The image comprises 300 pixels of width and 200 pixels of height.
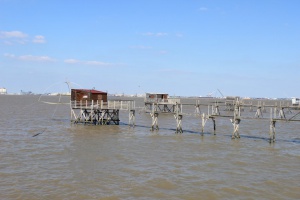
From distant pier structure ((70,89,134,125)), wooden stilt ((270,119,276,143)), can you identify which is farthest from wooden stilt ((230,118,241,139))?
distant pier structure ((70,89,134,125))

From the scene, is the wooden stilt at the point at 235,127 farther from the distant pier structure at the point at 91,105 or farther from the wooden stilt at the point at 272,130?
the distant pier structure at the point at 91,105

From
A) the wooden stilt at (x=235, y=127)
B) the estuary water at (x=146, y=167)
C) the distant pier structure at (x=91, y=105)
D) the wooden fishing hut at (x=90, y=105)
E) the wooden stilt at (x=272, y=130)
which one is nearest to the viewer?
the estuary water at (x=146, y=167)

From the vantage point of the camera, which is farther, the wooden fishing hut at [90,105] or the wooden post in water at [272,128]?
the wooden fishing hut at [90,105]

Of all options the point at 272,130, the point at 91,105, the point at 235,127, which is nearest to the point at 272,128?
the point at 272,130

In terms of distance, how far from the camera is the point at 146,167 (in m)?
20.1

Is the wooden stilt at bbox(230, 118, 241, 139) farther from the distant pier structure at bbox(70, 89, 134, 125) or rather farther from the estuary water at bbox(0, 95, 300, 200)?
the distant pier structure at bbox(70, 89, 134, 125)

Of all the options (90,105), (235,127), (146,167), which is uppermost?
(90,105)

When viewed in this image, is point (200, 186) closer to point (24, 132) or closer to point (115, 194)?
point (115, 194)

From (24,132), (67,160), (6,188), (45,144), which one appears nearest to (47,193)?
(6,188)

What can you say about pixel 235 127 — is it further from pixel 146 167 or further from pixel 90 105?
pixel 90 105

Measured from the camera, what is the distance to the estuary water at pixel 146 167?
1577cm

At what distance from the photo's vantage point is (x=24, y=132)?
34.3 m

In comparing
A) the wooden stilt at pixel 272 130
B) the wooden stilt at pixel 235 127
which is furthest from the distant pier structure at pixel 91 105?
the wooden stilt at pixel 272 130

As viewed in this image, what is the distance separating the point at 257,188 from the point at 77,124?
94.0 feet
